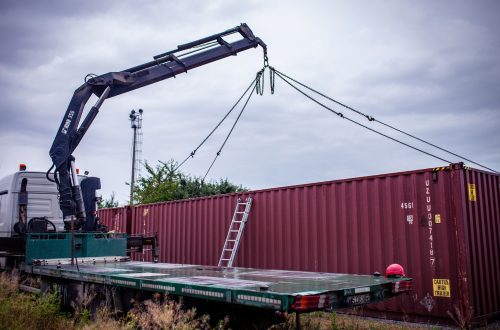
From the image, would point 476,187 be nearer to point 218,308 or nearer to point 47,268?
point 218,308

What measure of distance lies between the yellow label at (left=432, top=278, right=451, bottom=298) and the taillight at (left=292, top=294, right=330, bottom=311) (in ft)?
13.5

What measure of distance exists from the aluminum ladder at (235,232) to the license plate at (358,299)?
5630mm

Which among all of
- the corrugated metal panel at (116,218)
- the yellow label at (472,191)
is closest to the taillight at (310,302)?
the yellow label at (472,191)

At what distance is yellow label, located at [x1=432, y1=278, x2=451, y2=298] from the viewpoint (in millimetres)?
7579

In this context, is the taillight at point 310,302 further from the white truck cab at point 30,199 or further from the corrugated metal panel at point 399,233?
the white truck cab at point 30,199

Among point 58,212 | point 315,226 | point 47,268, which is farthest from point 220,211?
point 47,268

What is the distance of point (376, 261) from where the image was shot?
28.3ft

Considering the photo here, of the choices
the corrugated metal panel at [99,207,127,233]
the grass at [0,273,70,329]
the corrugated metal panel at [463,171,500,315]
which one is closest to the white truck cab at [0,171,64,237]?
the grass at [0,273,70,329]

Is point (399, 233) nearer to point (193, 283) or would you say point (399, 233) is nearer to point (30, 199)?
point (193, 283)

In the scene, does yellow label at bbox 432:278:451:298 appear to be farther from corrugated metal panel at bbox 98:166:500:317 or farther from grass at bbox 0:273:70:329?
grass at bbox 0:273:70:329

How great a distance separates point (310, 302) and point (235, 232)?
24.6 feet

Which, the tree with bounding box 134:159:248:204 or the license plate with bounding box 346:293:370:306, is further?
the tree with bounding box 134:159:248:204

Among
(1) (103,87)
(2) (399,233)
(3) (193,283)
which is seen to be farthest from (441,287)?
(1) (103,87)

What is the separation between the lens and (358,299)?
16.3ft
